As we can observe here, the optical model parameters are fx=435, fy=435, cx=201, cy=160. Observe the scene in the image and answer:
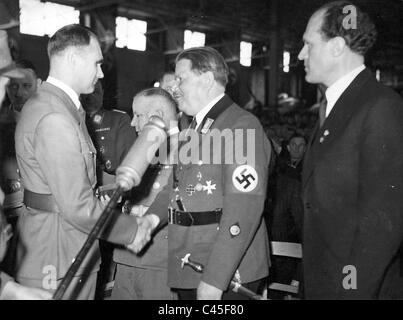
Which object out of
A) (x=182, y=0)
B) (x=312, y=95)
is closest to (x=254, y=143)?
(x=182, y=0)

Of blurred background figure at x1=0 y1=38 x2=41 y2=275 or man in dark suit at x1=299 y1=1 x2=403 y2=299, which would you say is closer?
man in dark suit at x1=299 y1=1 x2=403 y2=299

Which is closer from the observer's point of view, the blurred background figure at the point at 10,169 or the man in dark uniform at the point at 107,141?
the blurred background figure at the point at 10,169

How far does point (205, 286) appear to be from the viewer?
7.00ft

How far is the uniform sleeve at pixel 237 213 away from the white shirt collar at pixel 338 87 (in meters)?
0.42

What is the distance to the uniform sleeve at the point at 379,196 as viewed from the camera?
1.79m

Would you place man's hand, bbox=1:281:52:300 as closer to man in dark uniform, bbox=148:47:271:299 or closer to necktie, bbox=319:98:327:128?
man in dark uniform, bbox=148:47:271:299

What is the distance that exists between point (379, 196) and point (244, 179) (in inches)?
25.2

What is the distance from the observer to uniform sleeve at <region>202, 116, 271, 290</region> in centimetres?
213

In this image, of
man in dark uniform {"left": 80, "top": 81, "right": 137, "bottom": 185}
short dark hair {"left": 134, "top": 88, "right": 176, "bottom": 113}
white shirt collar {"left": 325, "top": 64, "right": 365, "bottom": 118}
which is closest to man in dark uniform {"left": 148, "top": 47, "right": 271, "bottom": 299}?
white shirt collar {"left": 325, "top": 64, "right": 365, "bottom": 118}

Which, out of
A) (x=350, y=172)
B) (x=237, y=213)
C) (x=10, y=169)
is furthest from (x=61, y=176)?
(x=10, y=169)

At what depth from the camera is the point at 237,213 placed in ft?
7.03

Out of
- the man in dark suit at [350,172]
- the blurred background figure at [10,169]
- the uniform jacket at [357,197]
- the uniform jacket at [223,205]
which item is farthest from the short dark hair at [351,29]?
the blurred background figure at [10,169]

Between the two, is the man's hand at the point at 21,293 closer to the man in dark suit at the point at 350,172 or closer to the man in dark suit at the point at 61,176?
the man in dark suit at the point at 61,176

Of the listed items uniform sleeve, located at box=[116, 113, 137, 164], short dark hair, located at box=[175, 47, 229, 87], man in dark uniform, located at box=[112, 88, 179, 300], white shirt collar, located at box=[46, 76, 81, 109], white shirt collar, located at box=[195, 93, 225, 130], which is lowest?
man in dark uniform, located at box=[112, 88, 179, 300]
